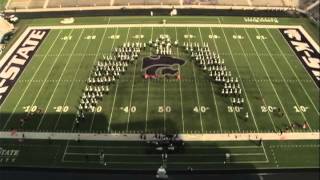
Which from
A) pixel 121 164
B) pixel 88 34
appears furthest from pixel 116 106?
pixel 88 34

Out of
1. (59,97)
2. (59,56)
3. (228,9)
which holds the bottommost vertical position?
(59,97)

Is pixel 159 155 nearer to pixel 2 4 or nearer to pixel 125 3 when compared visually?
pixel 125 3

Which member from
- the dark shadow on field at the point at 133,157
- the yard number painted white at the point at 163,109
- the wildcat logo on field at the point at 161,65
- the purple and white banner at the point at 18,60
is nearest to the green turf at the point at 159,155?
the dark shadow on field at the point at 133,157

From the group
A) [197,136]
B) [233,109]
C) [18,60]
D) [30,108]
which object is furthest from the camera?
[18,60]

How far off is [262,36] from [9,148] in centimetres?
2935

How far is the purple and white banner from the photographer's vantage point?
141ft

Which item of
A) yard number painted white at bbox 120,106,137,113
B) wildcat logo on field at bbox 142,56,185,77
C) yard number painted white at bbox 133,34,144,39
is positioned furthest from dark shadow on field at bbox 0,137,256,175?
yard number painted white at bbox 133,34,144,39

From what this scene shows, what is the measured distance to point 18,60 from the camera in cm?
4697

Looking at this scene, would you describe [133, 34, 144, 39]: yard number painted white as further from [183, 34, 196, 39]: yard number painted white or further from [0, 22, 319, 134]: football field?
[183, 34, 196, 39]: yard number painted white

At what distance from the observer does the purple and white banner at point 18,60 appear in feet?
141

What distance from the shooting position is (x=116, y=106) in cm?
3869

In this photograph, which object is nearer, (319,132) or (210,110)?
(319,132)

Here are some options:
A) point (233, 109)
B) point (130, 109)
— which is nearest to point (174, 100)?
point (130, 109)

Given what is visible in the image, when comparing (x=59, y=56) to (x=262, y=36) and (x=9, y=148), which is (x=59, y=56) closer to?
(x=9, y=148)
